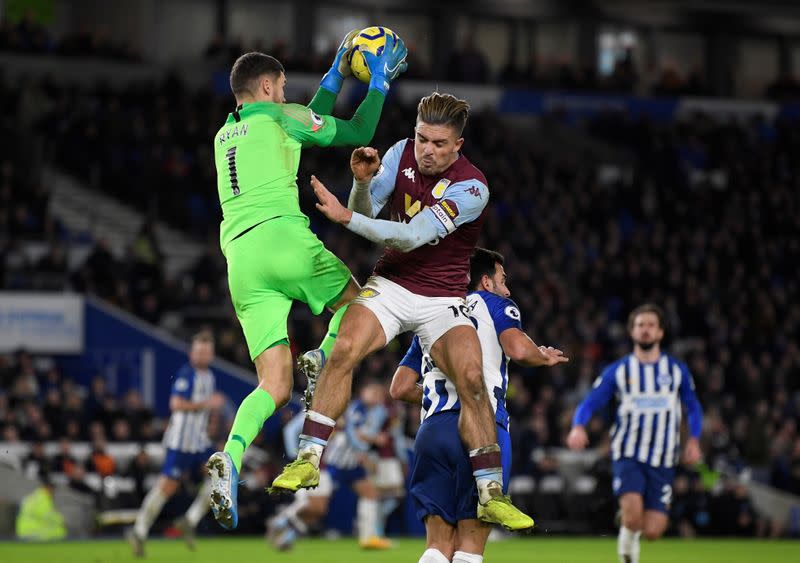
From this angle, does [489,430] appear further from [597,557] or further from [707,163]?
[707,163]

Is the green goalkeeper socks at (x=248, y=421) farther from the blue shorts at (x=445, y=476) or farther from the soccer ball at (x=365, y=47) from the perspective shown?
the soccer ball at (x=365, y=47)

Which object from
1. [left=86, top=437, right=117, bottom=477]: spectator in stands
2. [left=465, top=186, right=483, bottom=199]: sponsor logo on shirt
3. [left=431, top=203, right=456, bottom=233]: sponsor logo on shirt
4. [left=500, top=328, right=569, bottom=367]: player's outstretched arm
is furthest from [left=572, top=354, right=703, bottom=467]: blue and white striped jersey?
[left=86, top=437, right=117, bottom=477]: spectator in stands

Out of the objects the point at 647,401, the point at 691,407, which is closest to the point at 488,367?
the point at 647,401

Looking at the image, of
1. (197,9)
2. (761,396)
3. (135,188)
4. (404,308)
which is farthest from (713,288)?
(404,308)

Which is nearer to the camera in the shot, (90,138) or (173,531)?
(173,531)

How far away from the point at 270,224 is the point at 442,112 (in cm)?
115

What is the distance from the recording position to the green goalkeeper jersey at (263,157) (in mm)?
7695

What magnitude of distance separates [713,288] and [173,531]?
39.6 ft

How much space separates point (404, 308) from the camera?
7.68m

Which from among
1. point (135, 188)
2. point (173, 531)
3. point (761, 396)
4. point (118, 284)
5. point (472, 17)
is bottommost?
point (173, 531)

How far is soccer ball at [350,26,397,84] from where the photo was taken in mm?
8055

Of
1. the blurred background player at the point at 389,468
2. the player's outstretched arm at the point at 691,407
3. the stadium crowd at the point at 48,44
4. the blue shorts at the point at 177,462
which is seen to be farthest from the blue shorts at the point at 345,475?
the stadium crowd at the point at 48,44

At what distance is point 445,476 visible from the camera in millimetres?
7531

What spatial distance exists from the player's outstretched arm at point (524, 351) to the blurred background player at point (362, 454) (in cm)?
875
